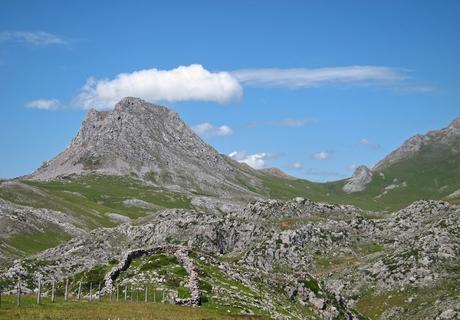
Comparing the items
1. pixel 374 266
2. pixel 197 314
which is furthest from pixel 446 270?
pixel 197 314

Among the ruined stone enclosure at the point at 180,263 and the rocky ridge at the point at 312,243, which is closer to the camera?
the ruined stone enclosure at the point at 180,263

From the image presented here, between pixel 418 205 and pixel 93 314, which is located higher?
pixel 418 205

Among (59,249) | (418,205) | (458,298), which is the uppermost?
(418,205)

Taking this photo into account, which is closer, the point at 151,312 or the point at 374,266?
the point at 151,312

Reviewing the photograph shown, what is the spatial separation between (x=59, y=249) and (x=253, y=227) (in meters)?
52.4

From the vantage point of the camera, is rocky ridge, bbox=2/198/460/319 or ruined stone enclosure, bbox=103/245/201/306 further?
rocky ridge, bbox=2/198/460/319

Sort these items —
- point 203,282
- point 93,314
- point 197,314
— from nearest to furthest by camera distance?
point 93,314, point 197,314, point 203,282

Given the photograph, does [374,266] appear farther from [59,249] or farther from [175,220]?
[59,249]

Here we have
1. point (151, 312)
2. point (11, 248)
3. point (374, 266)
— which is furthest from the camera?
point (11, 248)

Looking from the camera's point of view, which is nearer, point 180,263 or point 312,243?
point 180,263

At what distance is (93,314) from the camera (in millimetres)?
42406

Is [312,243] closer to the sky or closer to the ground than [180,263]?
A: closer to the sky

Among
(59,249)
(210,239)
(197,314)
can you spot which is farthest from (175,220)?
(197,314)

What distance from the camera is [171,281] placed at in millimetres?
69188
